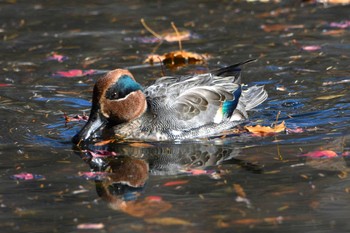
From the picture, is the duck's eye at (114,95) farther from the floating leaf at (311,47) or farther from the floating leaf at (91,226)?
the floating leaf at (311,47)

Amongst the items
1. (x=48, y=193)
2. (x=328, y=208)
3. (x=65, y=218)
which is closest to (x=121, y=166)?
(x=48, y=193)

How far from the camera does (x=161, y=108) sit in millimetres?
9727

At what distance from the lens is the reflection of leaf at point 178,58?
1265 cm

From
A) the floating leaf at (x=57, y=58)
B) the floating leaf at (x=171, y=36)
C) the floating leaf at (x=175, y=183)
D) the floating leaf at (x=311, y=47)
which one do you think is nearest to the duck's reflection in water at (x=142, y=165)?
the floating leaf at (x=175, y=183)

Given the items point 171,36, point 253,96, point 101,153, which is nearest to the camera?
point 101,153

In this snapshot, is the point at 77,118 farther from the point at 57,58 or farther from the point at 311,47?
the point at 311,47

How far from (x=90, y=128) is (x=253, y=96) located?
2253mm

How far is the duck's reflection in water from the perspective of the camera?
7348 millimetres

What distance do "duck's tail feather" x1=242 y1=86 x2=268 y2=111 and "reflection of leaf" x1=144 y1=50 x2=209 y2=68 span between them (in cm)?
209

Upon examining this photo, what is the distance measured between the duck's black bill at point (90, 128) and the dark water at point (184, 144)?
0.45 ft

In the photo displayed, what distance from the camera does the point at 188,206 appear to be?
23.6ft

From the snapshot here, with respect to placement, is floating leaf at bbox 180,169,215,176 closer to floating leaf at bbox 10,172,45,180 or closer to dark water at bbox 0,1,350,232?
dark water at bbox 0,1,350,232

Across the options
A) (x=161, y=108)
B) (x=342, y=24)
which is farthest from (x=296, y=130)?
(x=342, y=24)

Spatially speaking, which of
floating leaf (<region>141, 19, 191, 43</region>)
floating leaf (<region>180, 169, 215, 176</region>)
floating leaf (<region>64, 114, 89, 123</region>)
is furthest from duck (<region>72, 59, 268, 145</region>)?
floating leaf (<region>141, 19, 191, 43</region>)
